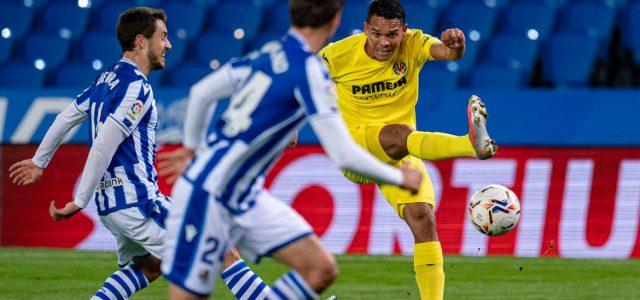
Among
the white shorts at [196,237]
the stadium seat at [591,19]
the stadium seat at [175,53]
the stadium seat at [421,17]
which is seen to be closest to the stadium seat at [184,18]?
the stadium seat at [175,53]

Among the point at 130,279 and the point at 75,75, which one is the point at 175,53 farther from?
the point at 130,279

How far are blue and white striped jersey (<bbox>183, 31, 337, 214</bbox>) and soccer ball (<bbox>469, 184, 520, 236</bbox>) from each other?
253cm

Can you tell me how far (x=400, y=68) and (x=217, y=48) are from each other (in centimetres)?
515

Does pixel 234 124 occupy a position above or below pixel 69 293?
above

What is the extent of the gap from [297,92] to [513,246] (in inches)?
256

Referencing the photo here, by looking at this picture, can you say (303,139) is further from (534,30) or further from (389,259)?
(534,30)

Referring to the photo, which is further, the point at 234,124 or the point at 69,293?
the point at 69,293

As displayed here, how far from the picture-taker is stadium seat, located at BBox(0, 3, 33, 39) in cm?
1281

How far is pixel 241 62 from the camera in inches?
194

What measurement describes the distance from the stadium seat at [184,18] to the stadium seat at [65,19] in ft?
3.00

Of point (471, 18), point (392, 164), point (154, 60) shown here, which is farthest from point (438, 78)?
point (154, 60)

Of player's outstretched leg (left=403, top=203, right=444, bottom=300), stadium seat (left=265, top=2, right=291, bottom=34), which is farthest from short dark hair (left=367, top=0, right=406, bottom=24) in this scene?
stadium seat (left=265, top=2, right=291, bottom=34)

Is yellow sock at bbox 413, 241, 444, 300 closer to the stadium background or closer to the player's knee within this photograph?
the player's knee

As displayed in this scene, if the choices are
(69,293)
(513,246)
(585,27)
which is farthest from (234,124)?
(585,27)
